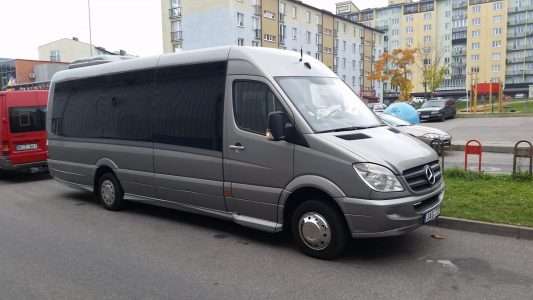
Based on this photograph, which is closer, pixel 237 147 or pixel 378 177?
pixel 378 177

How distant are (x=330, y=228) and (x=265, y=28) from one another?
2109 inches

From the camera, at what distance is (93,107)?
8727mm

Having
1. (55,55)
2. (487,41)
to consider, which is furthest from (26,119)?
(487,41)

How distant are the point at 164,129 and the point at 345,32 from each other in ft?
236

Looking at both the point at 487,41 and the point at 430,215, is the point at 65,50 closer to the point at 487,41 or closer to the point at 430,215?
the point at 430,215

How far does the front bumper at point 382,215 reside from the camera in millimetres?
4984

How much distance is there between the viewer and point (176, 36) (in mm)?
55625

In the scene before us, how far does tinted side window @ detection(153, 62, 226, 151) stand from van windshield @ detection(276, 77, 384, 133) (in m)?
1.09

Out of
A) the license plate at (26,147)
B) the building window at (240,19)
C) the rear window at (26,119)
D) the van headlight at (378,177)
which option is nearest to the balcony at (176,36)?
the building window at (240,19)

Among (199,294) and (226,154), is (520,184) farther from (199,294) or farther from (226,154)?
(199,294)

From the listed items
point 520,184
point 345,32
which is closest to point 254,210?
point 520,184

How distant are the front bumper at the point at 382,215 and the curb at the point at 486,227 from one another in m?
1.58

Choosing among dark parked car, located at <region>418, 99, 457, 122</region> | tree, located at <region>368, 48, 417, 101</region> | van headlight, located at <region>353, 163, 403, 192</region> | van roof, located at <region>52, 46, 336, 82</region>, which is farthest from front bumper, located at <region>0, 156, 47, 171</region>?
tree, located at <region>368, 48, 417, 101</region>

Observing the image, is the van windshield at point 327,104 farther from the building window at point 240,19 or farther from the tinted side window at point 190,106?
the building window at point 240,19
